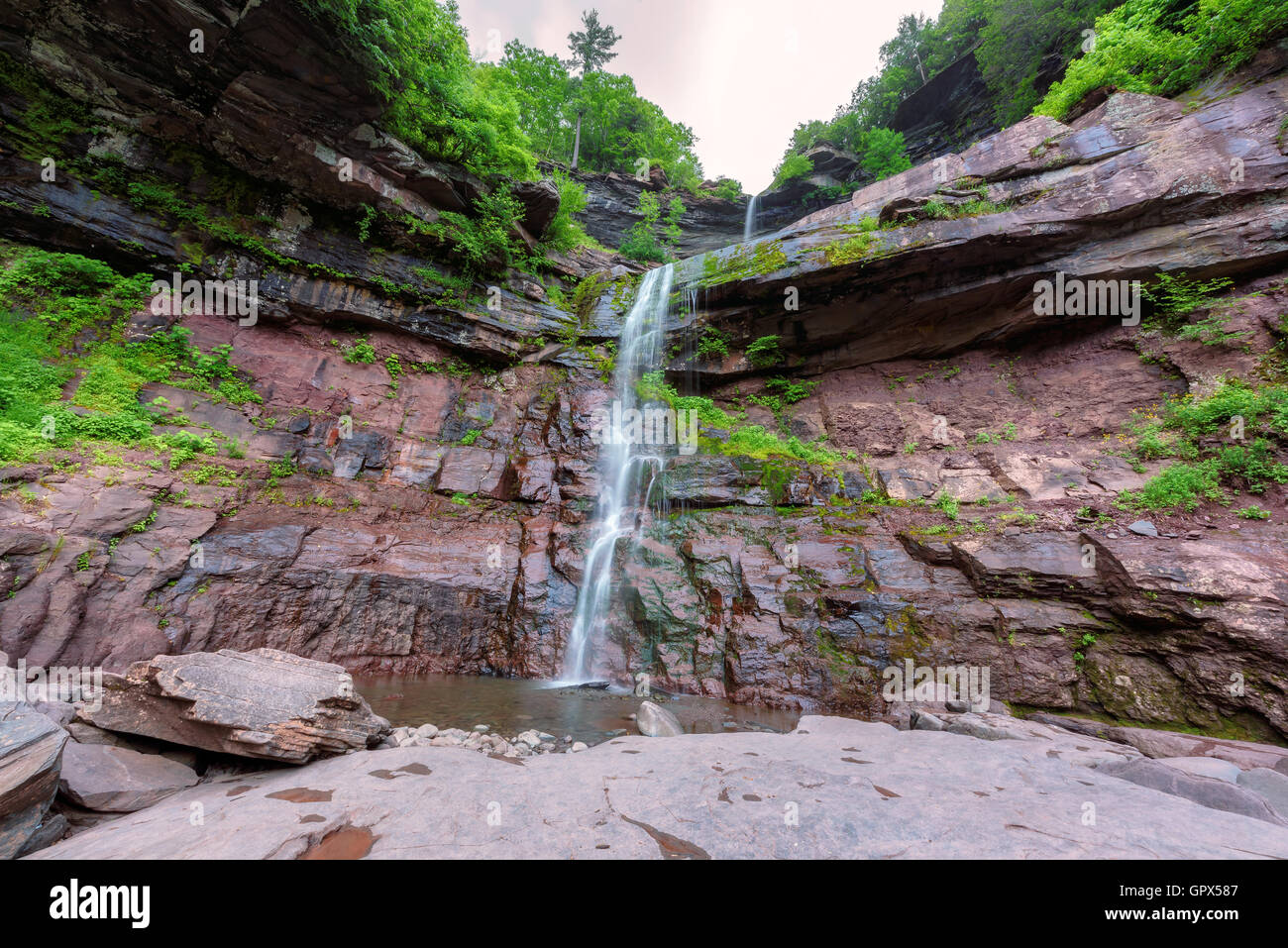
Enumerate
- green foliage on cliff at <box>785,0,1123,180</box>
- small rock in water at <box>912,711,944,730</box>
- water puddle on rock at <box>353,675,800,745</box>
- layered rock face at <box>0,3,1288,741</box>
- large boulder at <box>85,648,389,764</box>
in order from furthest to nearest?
1. green foliage on cliff at <box>785,0,1123,180</box>
2. layered rock face at <box>0,3,1288,741</box>
3. water puddle on rock at <box>353,675,800,745</box>
4. small rock in water at <box>912,711,944,730</box>
5. large boulder at <box>85,648,389,764</box>

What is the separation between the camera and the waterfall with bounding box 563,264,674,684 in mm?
8977

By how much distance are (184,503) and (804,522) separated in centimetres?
1162

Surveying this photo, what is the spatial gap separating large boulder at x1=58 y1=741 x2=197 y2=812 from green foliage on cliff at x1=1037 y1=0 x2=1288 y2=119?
21.1 meters

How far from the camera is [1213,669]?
5754 millimetres

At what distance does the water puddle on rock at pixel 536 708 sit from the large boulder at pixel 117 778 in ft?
7.03

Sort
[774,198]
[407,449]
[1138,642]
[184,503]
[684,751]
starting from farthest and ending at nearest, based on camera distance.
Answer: [774,198], [407,449], [184,503], [1138,642], [684,751]

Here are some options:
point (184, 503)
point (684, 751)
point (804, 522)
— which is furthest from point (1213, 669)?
point (184, 503)

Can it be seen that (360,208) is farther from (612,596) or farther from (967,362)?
(967,362)

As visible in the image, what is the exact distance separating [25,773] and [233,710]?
3.50 feet

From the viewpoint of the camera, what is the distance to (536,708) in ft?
21.4

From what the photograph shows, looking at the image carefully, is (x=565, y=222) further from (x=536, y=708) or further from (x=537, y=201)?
(x=536, y=708)

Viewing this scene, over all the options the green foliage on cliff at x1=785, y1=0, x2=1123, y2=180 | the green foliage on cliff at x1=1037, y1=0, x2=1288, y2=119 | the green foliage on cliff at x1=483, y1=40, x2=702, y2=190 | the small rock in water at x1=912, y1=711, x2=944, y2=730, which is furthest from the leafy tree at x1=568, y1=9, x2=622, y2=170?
the small rock in water at x1=912, y1=711, x2=944, y2=730

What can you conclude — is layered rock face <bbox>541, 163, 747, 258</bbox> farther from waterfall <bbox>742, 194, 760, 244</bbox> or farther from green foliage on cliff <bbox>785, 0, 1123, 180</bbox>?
green foliage on cliff <bbox>785, 0, 1123, 180</bbox>
